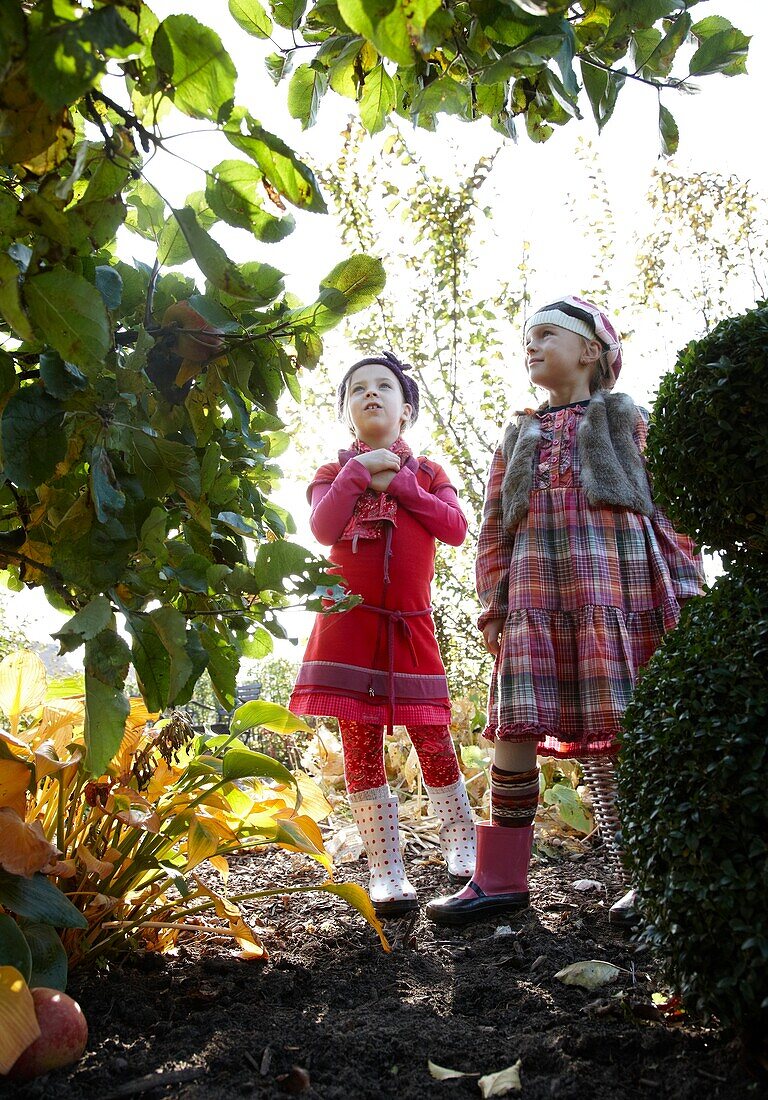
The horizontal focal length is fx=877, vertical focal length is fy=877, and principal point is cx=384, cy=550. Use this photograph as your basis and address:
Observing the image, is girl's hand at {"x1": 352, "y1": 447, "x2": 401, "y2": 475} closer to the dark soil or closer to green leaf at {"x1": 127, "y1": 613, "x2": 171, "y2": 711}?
the dark soil

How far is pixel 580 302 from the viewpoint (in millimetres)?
2787

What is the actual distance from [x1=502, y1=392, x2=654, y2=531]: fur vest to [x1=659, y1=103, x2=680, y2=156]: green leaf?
1355 mm

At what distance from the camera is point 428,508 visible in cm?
293

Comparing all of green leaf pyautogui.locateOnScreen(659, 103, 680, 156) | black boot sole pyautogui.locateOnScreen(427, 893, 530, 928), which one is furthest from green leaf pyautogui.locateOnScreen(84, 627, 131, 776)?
black boot sole pyautogui.locateOnScreen(427, 893, 530, 928)

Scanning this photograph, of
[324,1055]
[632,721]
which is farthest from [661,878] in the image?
[324,1055]

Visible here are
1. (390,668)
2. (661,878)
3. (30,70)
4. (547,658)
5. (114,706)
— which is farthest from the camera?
(390,668)

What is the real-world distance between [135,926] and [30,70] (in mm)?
1537

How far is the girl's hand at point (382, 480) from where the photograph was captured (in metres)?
2.91

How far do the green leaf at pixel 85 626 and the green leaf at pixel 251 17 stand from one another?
29.0 inches

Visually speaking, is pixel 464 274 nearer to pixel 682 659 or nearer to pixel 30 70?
pixel 682 659

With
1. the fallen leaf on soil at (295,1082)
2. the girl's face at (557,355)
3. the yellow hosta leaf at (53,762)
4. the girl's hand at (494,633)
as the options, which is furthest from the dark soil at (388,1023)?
the girl's face at (557,355)

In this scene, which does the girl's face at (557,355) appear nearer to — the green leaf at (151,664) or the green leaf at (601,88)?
the green leaf at (601,88)

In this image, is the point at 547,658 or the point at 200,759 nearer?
the point at 200,759

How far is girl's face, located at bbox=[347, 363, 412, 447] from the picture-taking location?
3076 millimetres
